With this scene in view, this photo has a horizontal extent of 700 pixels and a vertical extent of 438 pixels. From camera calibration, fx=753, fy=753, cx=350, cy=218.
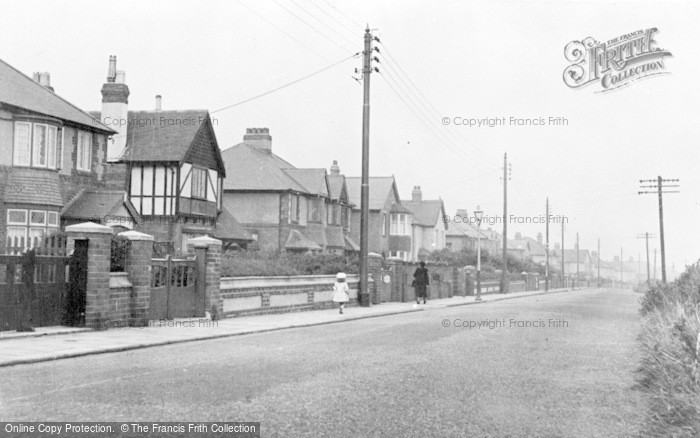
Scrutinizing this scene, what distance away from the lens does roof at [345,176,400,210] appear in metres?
60.9

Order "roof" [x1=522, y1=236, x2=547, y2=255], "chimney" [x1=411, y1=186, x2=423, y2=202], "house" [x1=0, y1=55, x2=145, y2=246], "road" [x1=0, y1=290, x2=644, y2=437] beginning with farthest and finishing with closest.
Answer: "roof" [x1=522, y1=236, x2=547, y2=255] < "chimney" [x1=411, y1=186, x2=423, y2=202] < "house" [x1=0, y1=55, x2=145, y2=246] < "road" [x1=0, y1=290, x2=644, y2=437]

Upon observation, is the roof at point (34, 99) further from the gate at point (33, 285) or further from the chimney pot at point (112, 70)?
the gate at point (33, 285)

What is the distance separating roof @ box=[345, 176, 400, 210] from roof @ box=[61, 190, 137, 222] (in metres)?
33.4

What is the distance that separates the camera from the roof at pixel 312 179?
48.4 meters

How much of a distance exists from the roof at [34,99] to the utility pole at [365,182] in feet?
33.0

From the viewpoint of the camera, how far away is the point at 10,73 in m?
27.3

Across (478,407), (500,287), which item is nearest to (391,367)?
(478,407)

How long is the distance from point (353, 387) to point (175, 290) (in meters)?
10.5

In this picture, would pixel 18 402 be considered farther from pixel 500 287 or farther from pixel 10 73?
pixel 500 287

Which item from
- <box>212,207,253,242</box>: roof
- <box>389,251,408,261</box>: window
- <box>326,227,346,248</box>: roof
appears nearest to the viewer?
<box>212,207,253,242</box>: roof

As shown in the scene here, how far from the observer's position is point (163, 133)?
34.1m

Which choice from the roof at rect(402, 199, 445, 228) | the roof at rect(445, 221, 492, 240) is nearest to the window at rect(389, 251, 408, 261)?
the roof at rect(402, 199, 445, 228)

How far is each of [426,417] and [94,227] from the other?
10196mm

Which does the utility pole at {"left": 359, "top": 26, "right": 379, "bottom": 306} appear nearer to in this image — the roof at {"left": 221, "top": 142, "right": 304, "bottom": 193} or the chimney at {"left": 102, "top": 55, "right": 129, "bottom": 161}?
the chimney at {"left": 102, "top": 55, "right": 129, "bottom": 161}
